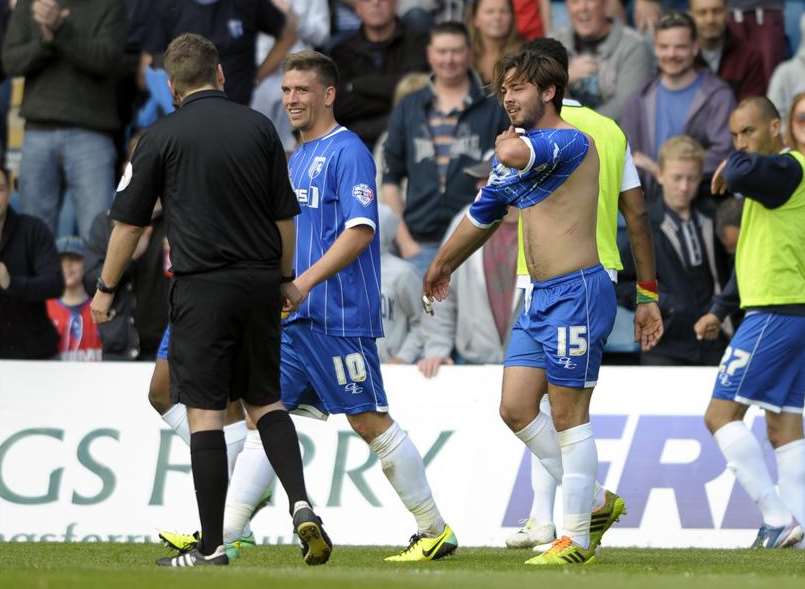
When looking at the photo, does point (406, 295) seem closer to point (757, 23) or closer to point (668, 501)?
point (668, 501)

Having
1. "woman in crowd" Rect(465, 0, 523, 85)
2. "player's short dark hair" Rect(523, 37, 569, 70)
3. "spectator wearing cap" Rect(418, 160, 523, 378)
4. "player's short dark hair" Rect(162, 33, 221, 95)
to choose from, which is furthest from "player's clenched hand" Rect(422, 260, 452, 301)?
"woman in crowd" Rect(465, 0, 523, 85)

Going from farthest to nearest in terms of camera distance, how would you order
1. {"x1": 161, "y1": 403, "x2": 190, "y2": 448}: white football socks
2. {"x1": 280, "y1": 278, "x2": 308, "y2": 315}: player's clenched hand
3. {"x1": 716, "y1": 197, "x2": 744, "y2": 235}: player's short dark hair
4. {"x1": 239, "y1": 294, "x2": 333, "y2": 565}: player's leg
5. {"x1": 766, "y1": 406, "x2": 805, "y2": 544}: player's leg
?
{"x1": 716, "y1": 197, "x2": 744, "y2": 235}: player's short dark hair < {"x1": 766, "y1": 406, "x2": 805, "y2": 544}: player's leg < {"x1": 161, "y1": 403, "x2": 190, "y2": 448}: white football socks < {"x1": 280, "y1": 278, "x2": 308, "y2": 315}: player's clenched hand < {"x1": 239, "y1": 294, "x2": 333, "y2": 565}: player's leg

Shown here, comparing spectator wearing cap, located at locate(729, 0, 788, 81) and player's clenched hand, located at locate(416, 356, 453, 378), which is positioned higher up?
spectator wearing cap, located at locate(729, 0, 788, 81)

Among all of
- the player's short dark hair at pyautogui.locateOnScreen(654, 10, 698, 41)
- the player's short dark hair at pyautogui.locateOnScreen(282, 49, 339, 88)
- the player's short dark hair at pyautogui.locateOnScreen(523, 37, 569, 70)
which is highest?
the player's short dark hair at pyautogui.locateOnScreen(654, 10, 698, 41)

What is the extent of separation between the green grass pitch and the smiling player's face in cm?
225

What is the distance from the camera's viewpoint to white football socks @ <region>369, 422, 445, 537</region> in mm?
8625

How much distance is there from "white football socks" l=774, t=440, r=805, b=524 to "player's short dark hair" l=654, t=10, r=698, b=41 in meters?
4.41

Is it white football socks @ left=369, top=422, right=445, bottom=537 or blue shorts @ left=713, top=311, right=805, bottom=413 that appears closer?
white football socks @ left=369, top=422, right=445, bottom=537

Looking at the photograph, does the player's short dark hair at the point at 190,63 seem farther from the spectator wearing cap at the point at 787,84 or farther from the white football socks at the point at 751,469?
the spectator wearing cap at the point at 787,84

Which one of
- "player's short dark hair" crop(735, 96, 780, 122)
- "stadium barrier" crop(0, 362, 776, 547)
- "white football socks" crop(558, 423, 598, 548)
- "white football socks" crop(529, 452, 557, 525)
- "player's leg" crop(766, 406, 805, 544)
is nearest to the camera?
"white football socks" crop(558, 423, 598, 548)

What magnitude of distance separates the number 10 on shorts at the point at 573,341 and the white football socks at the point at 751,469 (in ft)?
7.79

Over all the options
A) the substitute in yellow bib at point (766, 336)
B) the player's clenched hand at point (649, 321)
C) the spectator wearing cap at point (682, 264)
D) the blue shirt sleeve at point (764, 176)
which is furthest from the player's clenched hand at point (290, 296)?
the spectator wearing cap at point (682, 264)

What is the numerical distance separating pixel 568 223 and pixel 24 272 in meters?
5.19

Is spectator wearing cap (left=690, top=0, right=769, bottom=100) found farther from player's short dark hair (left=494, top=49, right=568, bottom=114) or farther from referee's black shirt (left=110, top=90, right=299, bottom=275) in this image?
referee's black shirt (left=110, top=90, right=299, bottom=275)
